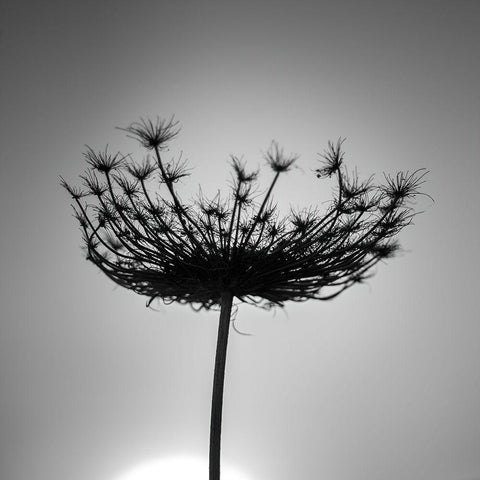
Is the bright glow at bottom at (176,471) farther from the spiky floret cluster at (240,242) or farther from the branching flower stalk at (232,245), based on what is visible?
the spiky floret cluster at (240,242)

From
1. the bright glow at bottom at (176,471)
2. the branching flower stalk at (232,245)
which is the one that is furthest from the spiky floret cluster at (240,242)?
the bright glow at bottom at (176,471)

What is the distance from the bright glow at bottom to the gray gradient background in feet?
0.16

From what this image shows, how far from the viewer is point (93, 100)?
110 inches

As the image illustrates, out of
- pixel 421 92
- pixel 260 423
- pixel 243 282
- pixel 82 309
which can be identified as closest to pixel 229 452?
pixel 260 423

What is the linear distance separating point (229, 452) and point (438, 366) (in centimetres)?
115

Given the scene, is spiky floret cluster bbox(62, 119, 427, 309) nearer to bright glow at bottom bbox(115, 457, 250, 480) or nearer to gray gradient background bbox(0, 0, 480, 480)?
gray gradient background bbox(0, 0, 480, 480)

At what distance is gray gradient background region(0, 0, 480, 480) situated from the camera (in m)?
2.42

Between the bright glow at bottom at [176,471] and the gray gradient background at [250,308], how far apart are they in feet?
0.16

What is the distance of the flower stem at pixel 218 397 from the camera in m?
1.24

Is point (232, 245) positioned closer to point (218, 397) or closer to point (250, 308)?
point (218, 397)

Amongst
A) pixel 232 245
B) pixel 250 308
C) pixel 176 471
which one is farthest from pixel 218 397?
pixel 250 308

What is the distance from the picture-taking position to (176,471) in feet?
7.69

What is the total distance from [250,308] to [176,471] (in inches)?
34.9

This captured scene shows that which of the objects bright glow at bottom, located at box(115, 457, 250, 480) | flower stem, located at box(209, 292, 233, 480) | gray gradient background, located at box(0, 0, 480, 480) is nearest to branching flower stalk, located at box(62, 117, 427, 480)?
flower stem, located at box(209, 292, 233, 480)
